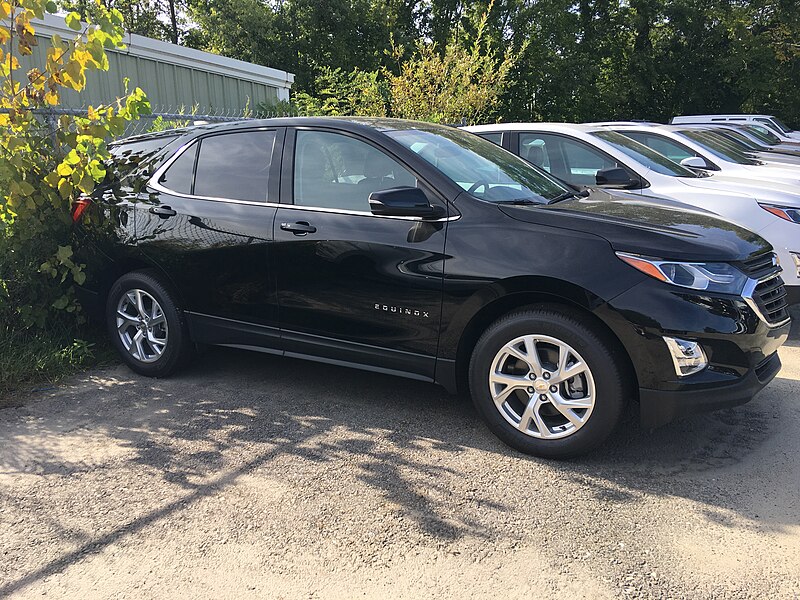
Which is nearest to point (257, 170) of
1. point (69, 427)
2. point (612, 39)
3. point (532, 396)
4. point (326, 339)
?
point (326, 339)

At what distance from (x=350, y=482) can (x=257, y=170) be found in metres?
2.11

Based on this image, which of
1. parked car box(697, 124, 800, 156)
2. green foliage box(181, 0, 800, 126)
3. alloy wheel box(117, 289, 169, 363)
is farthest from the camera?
green foliage box(181, 0, 800, 126)

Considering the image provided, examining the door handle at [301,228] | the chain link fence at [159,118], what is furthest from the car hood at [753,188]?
the chain link fence at [159,118]

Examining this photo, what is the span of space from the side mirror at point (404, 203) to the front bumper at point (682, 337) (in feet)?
3.44

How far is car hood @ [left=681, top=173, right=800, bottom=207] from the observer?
6.08 metres

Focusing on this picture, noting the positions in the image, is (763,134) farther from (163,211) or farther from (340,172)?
(163,211)

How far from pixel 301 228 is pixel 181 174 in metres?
1.13

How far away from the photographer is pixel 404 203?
12.3ft

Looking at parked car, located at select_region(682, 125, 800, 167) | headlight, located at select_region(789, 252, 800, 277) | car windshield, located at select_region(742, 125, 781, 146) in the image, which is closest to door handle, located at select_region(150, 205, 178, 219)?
headlight, located at select_region(789, 252, 800, 277)

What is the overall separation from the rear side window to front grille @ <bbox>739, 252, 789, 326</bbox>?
2785 millimetres

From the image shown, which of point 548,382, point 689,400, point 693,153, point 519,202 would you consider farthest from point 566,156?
point 689,400

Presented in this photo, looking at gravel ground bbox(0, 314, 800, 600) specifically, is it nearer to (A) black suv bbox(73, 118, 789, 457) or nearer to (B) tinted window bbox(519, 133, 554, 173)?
(A) black suv bbox(73, 118, 789, 457)

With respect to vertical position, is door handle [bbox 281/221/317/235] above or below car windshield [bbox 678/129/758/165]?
below

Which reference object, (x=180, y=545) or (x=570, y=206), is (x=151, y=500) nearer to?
(x=180, y=545)
